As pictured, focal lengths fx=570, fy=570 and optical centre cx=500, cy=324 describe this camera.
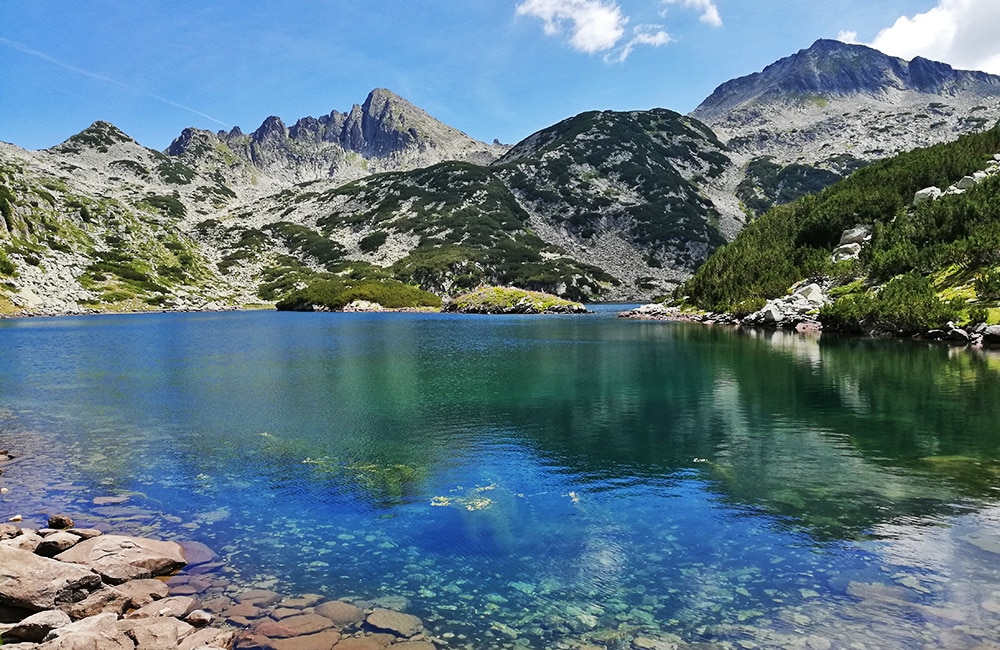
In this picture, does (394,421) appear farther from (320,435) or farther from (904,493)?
(904,493)

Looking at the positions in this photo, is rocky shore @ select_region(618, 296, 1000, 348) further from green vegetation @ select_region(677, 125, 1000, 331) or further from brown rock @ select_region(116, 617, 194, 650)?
brown rock @ select_region(116, 617, 194, 650)

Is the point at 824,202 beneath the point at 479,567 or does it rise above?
above

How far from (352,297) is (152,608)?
18455 centimetres

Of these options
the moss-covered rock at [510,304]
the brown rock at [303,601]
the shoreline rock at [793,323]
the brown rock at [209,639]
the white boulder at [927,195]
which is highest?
the white boulder at [927,195]

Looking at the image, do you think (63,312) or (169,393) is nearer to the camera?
(169,393)

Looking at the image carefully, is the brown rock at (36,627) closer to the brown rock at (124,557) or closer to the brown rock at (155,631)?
the brown rock at (155,631)

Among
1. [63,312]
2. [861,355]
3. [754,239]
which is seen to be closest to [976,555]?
[861,355]

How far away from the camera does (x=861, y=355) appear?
179 feet

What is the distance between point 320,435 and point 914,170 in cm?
11848

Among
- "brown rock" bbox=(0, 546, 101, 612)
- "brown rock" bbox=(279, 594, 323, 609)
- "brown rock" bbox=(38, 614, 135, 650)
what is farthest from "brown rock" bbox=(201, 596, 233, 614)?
"brown rock" bbox=(0, 546, 101, 612)

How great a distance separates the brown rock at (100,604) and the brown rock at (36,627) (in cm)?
63

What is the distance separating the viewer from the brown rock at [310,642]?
1084cm

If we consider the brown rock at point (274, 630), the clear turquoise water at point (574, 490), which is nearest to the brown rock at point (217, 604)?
the clear turquoise water at point (574, 490)

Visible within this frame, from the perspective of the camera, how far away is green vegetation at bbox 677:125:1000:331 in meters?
71.4
